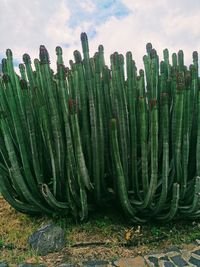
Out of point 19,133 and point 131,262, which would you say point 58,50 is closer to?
point 19,133

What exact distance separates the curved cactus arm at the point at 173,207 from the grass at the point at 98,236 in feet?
0.54

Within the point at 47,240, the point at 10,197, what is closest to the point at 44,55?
the point at 10,197

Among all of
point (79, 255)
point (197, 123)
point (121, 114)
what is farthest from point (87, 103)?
point (79, 255)

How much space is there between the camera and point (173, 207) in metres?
4.74

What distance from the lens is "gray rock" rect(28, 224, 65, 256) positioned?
15.3 ft

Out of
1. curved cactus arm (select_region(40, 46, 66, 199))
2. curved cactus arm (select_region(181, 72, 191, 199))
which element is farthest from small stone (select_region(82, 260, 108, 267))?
curved cactus arm (select_region(181, 72, 191, 199))

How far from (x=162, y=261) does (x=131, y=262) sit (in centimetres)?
31

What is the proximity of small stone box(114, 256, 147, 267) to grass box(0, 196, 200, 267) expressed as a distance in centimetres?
9

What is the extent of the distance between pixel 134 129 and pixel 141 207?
0.84m

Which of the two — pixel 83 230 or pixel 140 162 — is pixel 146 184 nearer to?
pixel 140 162

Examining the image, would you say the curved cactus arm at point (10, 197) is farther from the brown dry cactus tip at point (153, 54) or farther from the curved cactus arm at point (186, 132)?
the brown dry cactus tip at point (153, 54)

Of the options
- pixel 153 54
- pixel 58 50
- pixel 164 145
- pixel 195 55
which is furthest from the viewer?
pixel 195 55

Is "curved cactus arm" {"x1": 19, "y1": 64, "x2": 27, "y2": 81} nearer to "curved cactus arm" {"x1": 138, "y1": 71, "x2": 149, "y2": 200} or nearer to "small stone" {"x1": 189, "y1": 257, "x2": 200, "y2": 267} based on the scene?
"curved cactus arm" {"x1": 138, "y1": 71, "x2": 149, "y2": 200}

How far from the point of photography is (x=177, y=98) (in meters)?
4.48
